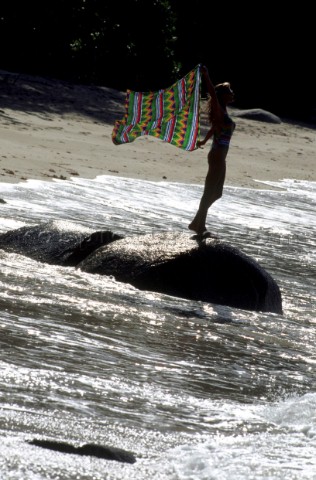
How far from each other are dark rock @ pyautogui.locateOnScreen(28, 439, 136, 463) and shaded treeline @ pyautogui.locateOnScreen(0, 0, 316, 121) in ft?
64.5

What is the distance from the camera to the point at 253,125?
25000 mm

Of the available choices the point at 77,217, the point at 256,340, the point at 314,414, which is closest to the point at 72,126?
the point at 77,217

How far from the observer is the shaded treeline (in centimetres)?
2419

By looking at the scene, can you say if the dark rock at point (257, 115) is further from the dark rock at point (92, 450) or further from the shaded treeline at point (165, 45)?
the dark rock at point (92, 450)

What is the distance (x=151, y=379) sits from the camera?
Result: 6.02 meters

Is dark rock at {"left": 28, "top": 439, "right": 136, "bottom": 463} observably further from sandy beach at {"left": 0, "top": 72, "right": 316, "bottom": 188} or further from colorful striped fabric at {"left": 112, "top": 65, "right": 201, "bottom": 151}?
sandy beach at {"left": 0, "top": 72, "right": 316, "bottom": 188}

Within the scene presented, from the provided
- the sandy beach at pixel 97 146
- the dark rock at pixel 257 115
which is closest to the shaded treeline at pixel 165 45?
the sandy beach at pixel 97 146

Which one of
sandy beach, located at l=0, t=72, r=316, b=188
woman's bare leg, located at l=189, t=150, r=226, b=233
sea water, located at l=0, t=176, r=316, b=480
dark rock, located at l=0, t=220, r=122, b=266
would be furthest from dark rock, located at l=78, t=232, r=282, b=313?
sandy beach, located at l=0, t=72, r=316, b=188

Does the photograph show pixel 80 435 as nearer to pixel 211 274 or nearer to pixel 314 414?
pixel 314 414

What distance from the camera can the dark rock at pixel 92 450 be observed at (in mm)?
4738

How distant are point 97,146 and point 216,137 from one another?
9.02 m

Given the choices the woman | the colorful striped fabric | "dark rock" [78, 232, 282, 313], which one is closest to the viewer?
"dark rock" [78, 232, 282, 313]

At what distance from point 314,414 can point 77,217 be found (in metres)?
6.78

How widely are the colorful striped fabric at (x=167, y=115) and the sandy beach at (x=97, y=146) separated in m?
3.74
